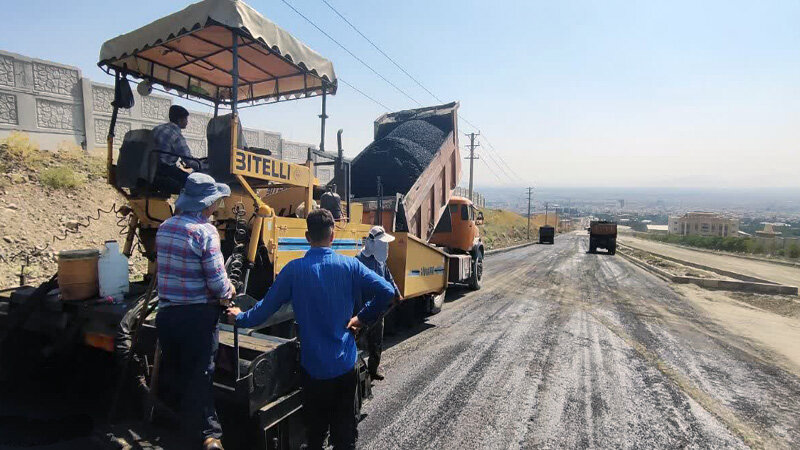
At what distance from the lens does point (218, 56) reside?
16.7ft

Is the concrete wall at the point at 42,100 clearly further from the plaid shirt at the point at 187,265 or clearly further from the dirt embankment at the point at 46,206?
the plaid shirt at the point at 187,265

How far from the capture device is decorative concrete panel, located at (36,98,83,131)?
36.5 ft

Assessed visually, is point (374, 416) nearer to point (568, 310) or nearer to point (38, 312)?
point (38, 312)

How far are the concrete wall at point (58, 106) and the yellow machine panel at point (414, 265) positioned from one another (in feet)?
12.7

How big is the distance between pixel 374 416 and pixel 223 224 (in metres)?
2.35

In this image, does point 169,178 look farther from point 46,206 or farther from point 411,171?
point 46,206

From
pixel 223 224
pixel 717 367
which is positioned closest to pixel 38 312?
pixel 223 224

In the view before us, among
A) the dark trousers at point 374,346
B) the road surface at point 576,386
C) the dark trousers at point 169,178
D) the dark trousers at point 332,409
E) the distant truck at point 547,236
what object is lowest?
the distant truck at point 547,236

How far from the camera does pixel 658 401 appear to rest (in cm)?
425

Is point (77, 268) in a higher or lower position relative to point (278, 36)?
lower

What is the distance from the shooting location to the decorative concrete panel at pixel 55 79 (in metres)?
11.1

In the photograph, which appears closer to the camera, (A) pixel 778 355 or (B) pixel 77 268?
(B) pixel 77 268

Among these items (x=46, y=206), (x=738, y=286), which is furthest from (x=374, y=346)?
(x=738, y=286)

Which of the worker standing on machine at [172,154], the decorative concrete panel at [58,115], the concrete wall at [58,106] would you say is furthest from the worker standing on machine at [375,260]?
the decorative concrete panel at [58,115]
